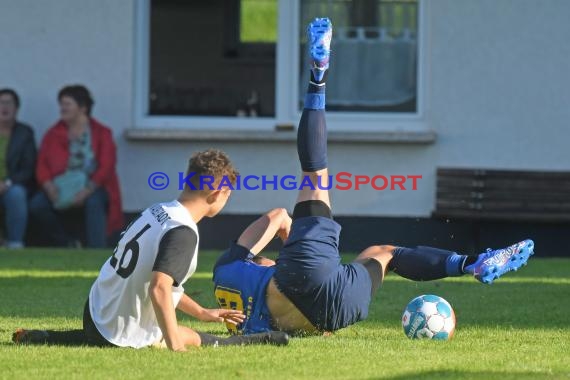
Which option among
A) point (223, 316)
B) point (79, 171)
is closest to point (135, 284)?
point (223, 316)

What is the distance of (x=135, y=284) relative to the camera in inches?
268

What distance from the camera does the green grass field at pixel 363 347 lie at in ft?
20.5

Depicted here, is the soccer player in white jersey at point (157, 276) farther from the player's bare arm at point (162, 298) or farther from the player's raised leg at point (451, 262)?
the player's raised leg at point (451, 262)

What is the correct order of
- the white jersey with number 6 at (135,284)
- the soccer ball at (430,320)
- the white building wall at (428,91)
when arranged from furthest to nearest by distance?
the white building wall at (428,91) → the soccer ball at (430,320) → the white jersey with number 6 at (135,284)

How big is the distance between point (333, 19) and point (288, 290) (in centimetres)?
847

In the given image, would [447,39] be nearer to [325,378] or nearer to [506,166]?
[506,166]

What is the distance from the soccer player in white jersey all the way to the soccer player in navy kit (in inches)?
17.4

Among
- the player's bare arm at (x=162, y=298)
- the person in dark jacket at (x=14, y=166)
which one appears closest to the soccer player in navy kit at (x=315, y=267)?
the player's bare arm at (x=162, y=298)

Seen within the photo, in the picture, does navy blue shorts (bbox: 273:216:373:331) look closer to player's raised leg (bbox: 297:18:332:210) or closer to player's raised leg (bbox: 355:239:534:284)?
player's raised leg (bbox: 297:18:332:210)

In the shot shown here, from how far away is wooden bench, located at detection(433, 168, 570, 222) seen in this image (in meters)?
14.6

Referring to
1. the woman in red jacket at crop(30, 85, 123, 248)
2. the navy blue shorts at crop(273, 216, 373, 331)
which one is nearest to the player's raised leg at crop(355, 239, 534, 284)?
the navy blue shorts at crop(273, 216, 373, 331)

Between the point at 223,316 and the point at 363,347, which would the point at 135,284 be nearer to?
the point at 223,316

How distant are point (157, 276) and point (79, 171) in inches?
320

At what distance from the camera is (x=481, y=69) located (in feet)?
49.1
